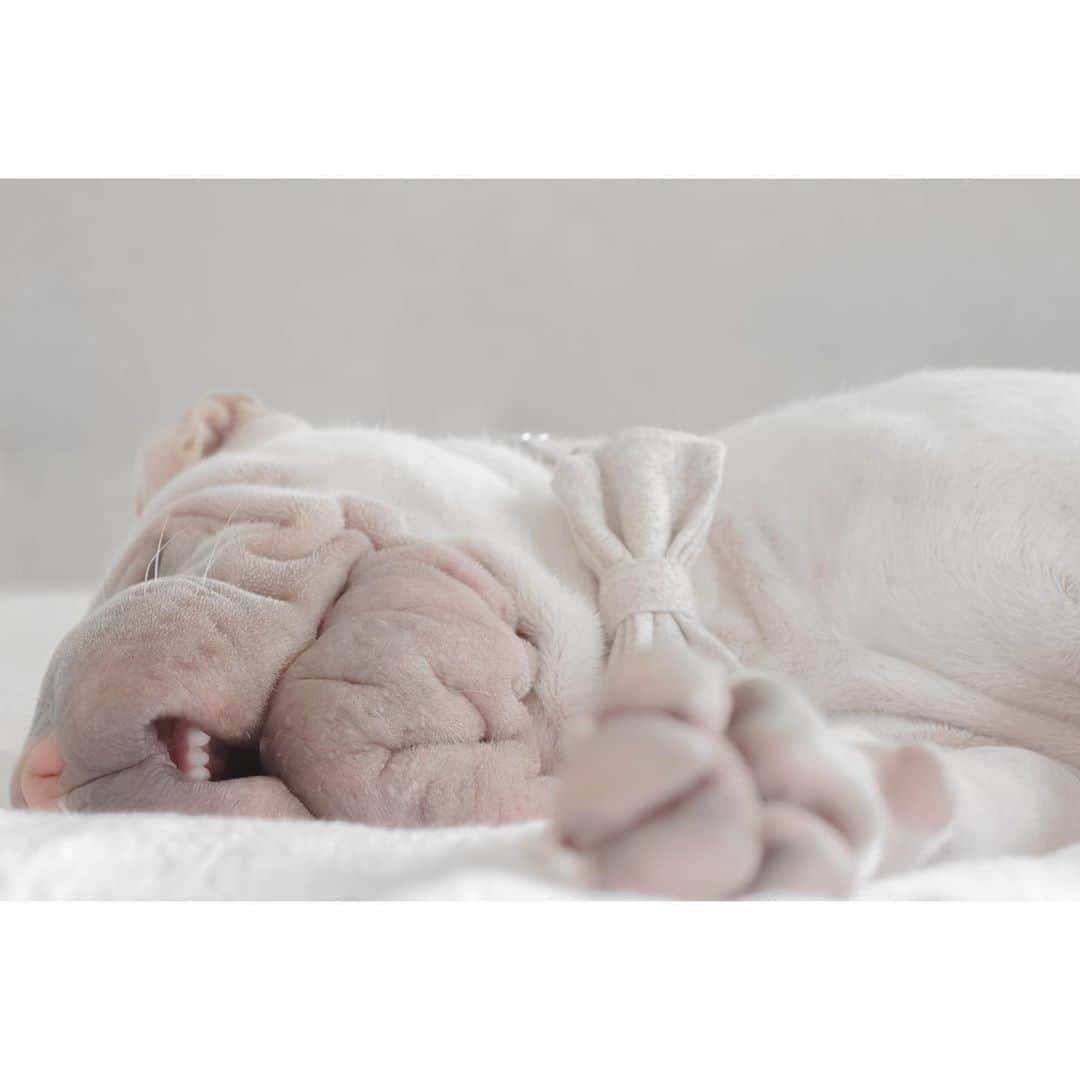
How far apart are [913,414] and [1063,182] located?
25.6 inches

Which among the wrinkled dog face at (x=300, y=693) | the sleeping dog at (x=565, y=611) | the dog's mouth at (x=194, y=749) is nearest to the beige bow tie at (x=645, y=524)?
the sleeping dog at (x=565, y=611)

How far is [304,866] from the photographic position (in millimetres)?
675

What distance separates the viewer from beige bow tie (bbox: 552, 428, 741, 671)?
1151 millimetres

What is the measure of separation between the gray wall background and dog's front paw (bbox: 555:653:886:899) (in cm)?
164

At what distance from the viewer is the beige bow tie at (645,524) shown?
1.15m

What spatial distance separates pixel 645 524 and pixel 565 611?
0.13 metres

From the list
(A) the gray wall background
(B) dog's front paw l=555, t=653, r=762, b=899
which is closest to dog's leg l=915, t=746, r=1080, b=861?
(B) dog's front paw l=555, t=653, r=762, b=899

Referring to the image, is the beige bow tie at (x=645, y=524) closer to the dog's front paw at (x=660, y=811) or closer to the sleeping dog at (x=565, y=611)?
the sleeping dog at (x=565, y=611)

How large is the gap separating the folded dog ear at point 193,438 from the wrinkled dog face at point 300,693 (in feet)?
1.44

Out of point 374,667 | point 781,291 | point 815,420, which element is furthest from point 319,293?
point 374,667

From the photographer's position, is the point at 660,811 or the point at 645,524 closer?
the point at 660,811

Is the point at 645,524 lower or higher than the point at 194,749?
higher

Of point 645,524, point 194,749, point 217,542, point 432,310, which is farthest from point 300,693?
point 432,310

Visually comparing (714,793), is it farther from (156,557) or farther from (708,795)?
(156,557)
